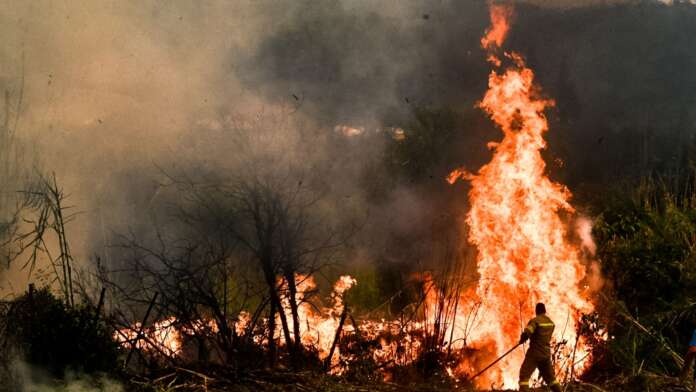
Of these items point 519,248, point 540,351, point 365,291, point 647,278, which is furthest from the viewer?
point 365,291

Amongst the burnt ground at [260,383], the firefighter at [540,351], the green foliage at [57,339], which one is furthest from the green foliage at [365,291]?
the green foliage at [57,339]

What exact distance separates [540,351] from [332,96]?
31.1 ft

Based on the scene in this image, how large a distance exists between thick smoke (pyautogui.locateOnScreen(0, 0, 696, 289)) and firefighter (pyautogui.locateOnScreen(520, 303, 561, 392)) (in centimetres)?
726

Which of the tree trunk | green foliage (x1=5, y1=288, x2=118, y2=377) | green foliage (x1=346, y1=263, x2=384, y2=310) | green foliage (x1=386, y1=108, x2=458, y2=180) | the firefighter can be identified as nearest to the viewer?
green foliage (x1=5, y1=288, x2=118, y2=377)

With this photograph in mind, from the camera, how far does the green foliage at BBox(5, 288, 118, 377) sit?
272 inches

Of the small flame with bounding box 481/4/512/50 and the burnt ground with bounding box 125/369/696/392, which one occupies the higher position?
the small flame with bounding box 481/4/512/50

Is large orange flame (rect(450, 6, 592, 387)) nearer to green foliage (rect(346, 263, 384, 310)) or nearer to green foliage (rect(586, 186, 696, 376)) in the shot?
green foliage (rect(586, 186, 696, 376))

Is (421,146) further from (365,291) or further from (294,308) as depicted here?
(294,308)

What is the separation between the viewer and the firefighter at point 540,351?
1113 cm

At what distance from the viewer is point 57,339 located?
6.91 m

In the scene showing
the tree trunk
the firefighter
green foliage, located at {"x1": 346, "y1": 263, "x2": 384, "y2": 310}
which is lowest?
the firefighter

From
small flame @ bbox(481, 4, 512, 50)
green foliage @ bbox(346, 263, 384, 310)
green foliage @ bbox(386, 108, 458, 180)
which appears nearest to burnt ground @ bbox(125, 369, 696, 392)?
green foliage @ bbox(346, 263, 384, 310)

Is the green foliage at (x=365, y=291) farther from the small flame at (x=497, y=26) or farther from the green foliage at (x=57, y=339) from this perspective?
the green foliage at (x=57, y=339)

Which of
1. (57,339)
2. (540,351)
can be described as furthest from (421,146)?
(57,339)
